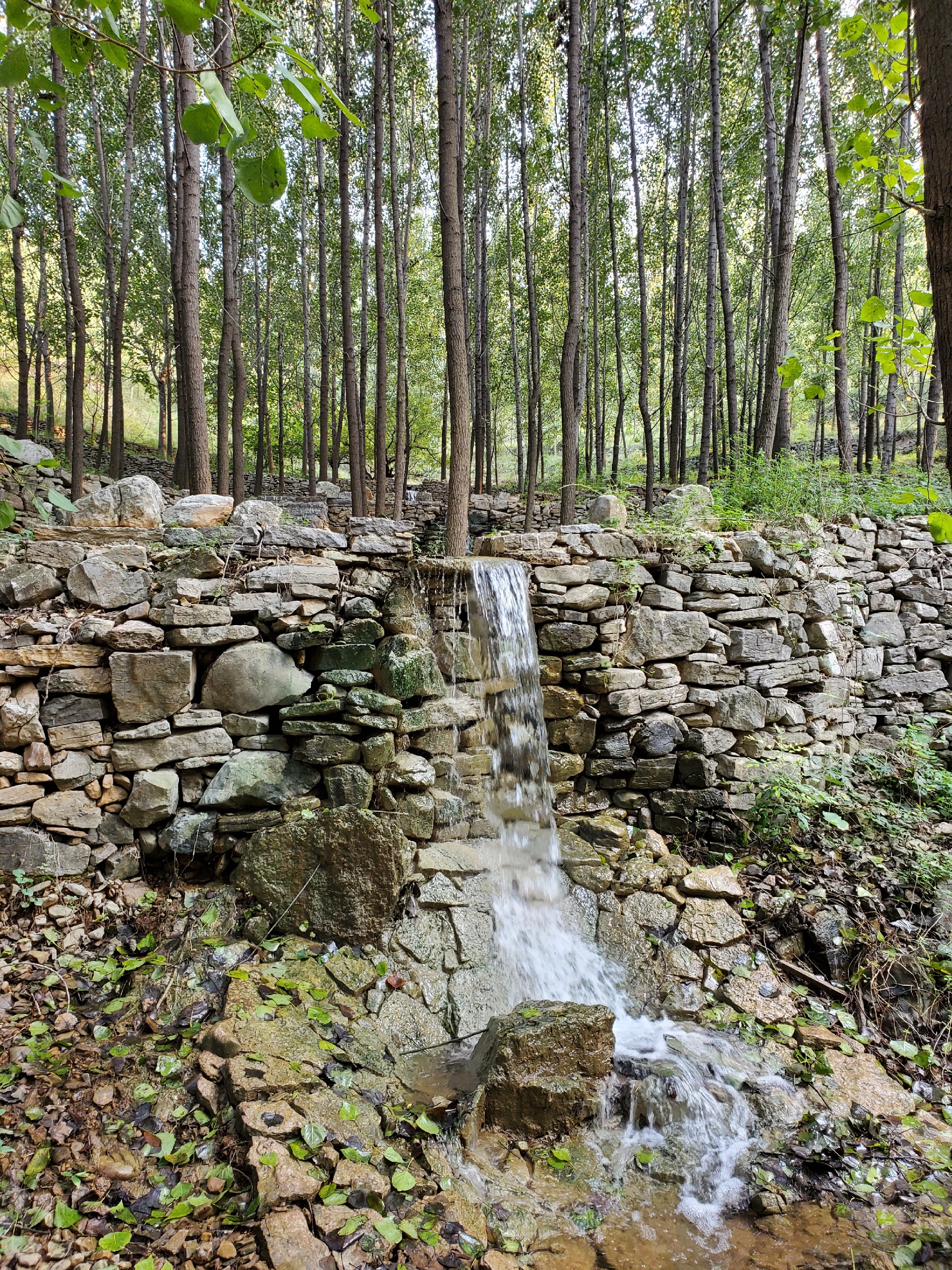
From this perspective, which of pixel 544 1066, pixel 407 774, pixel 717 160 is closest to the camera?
pixel 544 1066

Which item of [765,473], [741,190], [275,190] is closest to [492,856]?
[275,190]

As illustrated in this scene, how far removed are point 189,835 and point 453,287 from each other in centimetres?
486

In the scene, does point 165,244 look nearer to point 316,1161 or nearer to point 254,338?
point 254,338

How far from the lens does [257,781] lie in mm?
3779

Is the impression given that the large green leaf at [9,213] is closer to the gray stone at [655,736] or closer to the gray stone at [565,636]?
the gray stone at [565,636]

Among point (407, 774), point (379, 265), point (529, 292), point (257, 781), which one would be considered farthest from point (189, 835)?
point (529, 292)

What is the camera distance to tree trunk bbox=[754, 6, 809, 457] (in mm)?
6789

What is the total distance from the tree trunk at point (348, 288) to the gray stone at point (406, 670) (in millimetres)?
5797

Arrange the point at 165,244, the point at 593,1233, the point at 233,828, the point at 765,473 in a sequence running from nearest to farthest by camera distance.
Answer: the point at 593,1233 → the point at 233,828 → the point at 765,473 → the point at 165,244

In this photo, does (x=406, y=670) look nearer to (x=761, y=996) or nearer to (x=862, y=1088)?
(x=761, y=996)

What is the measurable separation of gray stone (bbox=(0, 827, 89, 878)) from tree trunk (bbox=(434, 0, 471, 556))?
354 centimetres

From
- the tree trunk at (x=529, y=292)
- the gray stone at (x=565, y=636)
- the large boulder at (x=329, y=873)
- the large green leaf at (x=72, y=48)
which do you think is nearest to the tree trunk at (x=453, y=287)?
the gray stone at (x=565, y=636)

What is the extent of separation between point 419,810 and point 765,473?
475 cm

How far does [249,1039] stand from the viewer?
8.89 feet
